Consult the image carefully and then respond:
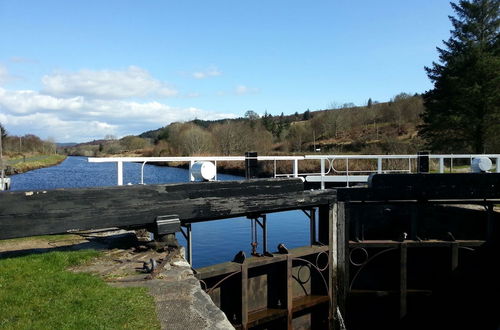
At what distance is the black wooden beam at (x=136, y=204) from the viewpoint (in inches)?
183

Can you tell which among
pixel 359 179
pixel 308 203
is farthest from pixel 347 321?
pixel 359 179

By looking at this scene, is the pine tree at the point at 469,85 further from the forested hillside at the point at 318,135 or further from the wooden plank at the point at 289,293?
the wooden plank at the point at 289,293

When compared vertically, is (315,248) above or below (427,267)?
above

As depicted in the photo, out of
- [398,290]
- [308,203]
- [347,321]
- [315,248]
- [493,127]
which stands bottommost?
[347,321]

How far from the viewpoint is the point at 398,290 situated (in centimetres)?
866

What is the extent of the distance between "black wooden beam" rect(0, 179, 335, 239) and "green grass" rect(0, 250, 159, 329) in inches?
23.4

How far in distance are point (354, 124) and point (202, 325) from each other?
80394 mm

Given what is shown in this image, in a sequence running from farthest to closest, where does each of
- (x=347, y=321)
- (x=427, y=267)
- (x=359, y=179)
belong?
(x=359, y=179)
(x=427, y=267)
(x=347, y=321)

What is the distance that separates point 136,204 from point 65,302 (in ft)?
5.29

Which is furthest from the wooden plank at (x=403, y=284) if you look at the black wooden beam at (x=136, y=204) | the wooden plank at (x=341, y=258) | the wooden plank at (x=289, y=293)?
the black wooden beam at (x=136, y=204)

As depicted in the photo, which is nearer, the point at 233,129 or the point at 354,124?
the point at 233,129

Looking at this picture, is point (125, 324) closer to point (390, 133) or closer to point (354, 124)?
point (390, 133)

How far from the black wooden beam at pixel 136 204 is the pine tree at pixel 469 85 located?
24.4 metres

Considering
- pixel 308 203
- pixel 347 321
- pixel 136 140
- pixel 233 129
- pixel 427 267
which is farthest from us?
pixel 136 140
